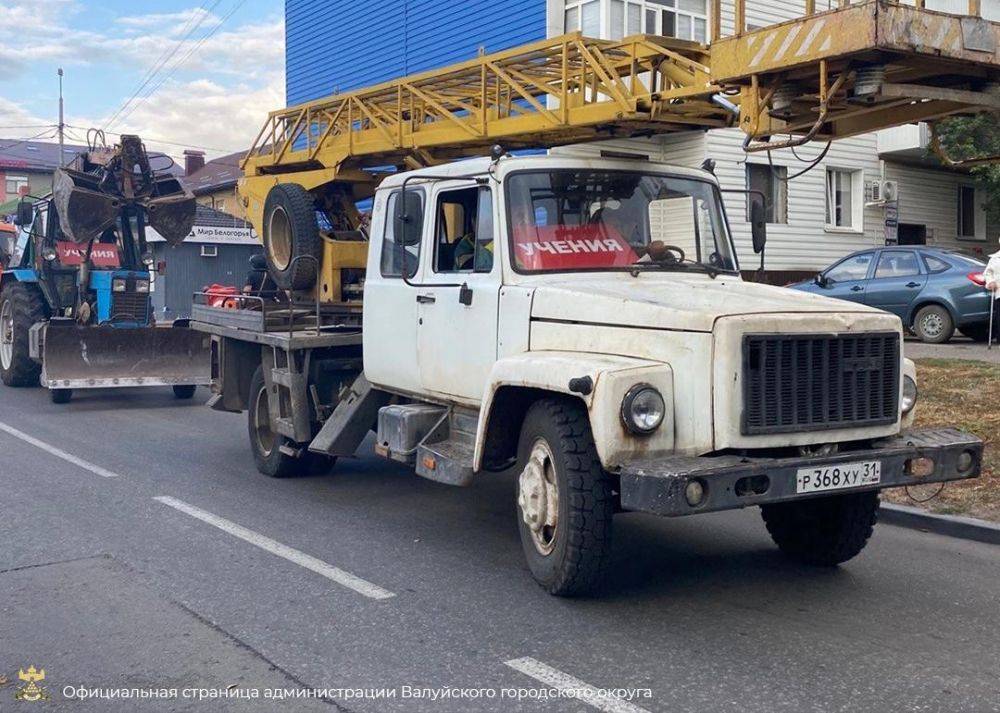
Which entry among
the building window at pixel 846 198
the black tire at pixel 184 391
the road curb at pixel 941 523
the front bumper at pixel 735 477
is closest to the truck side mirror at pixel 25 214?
the black tire at pixel 184 391

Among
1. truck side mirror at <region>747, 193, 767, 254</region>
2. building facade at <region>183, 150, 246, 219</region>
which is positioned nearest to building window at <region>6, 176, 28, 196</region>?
building facade at <region>183, 150, 246, 219</region>

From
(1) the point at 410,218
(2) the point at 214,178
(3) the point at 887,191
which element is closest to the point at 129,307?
(1) the point at 410,218

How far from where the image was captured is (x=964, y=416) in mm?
10125

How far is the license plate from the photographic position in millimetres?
5121

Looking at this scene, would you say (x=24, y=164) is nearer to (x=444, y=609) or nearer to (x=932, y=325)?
(x=932, y=325)

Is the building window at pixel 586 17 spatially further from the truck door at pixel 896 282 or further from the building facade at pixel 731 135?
the truck door at pixel 896 282

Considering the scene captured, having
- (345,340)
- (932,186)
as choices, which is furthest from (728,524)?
(932,186)

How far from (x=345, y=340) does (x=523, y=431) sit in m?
2.98

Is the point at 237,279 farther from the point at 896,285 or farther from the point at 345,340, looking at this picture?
the point at 345,340

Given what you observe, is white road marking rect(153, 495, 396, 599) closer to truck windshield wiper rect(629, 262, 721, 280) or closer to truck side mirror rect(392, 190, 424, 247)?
truck side mirror rect(392, 190, 424, 247)

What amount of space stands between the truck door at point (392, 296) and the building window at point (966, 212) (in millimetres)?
23439

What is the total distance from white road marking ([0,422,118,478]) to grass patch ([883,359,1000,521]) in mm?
6374

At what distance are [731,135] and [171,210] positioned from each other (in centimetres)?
1225

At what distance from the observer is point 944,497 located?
26.1ft
